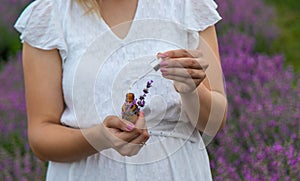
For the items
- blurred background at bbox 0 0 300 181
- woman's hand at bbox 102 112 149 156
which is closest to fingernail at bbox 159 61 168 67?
woman's hand at bbox 102 112 149 156

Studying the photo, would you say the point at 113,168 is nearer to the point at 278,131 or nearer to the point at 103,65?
the point at 103,65

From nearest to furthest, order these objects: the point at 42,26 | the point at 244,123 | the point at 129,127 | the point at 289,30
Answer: the point at 129,127 → the point at 42,26 → the point at 244,123 → the point at 289,30

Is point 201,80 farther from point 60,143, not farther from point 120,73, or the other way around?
point 60,143

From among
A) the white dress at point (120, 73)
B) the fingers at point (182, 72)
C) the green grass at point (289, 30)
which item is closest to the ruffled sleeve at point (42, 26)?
the white dress at point (120, 73)

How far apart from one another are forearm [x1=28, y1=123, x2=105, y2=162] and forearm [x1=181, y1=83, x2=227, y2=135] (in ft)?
0.74

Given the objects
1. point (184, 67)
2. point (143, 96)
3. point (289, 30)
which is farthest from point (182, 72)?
point (289, 30)

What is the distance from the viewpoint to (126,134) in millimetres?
1541

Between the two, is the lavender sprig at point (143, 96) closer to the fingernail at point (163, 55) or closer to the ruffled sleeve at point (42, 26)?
the fingernail at point (163, 55)

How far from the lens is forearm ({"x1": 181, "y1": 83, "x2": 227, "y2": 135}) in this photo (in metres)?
1.67

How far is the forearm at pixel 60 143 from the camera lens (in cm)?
168

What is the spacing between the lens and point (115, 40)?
1.76m

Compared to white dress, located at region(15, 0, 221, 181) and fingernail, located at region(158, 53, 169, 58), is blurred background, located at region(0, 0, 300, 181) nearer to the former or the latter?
white dress, located at region(15, 0, 221, 181)

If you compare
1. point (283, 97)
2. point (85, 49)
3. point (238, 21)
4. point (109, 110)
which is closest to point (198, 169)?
point (109, 110)

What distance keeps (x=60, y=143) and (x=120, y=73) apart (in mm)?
201
